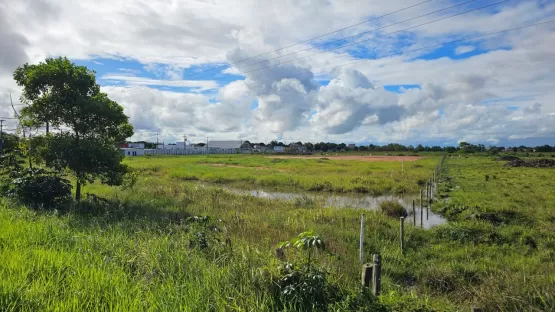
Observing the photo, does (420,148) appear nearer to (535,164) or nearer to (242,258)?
(535,164)

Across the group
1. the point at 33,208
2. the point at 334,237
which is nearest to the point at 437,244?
the point at 334,237

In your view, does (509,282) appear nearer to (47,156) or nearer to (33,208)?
(33,208)

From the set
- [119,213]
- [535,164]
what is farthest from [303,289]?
[535,164]

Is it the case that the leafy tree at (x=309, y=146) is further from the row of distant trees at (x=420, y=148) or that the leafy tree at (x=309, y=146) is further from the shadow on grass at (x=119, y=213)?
the shadow on grass at (x=119, y=213)

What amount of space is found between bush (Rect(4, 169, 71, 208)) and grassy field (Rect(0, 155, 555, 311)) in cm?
56

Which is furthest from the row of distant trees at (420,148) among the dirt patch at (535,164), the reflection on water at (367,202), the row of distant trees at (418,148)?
the reflection on water at (367,202)

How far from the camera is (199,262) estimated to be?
550cm

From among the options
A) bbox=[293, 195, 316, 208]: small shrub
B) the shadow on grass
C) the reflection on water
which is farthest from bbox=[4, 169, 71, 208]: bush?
the reflection on water

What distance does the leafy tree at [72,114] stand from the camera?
10.9 m

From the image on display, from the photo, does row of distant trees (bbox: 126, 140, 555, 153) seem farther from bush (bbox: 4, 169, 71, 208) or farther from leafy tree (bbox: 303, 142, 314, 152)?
bush (bbox: 4, 169, 71, 208)

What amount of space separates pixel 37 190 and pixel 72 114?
8.74ft

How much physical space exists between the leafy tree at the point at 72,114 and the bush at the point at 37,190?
1.90 feet

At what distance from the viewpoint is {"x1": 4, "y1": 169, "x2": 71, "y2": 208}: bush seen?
10305 mm

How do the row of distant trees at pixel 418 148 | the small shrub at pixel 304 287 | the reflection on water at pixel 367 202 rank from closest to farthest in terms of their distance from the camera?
the small shrub at pixel 304 287
the reflection on water at pixel 367 202
the row of distant trees at pixel 418 148
